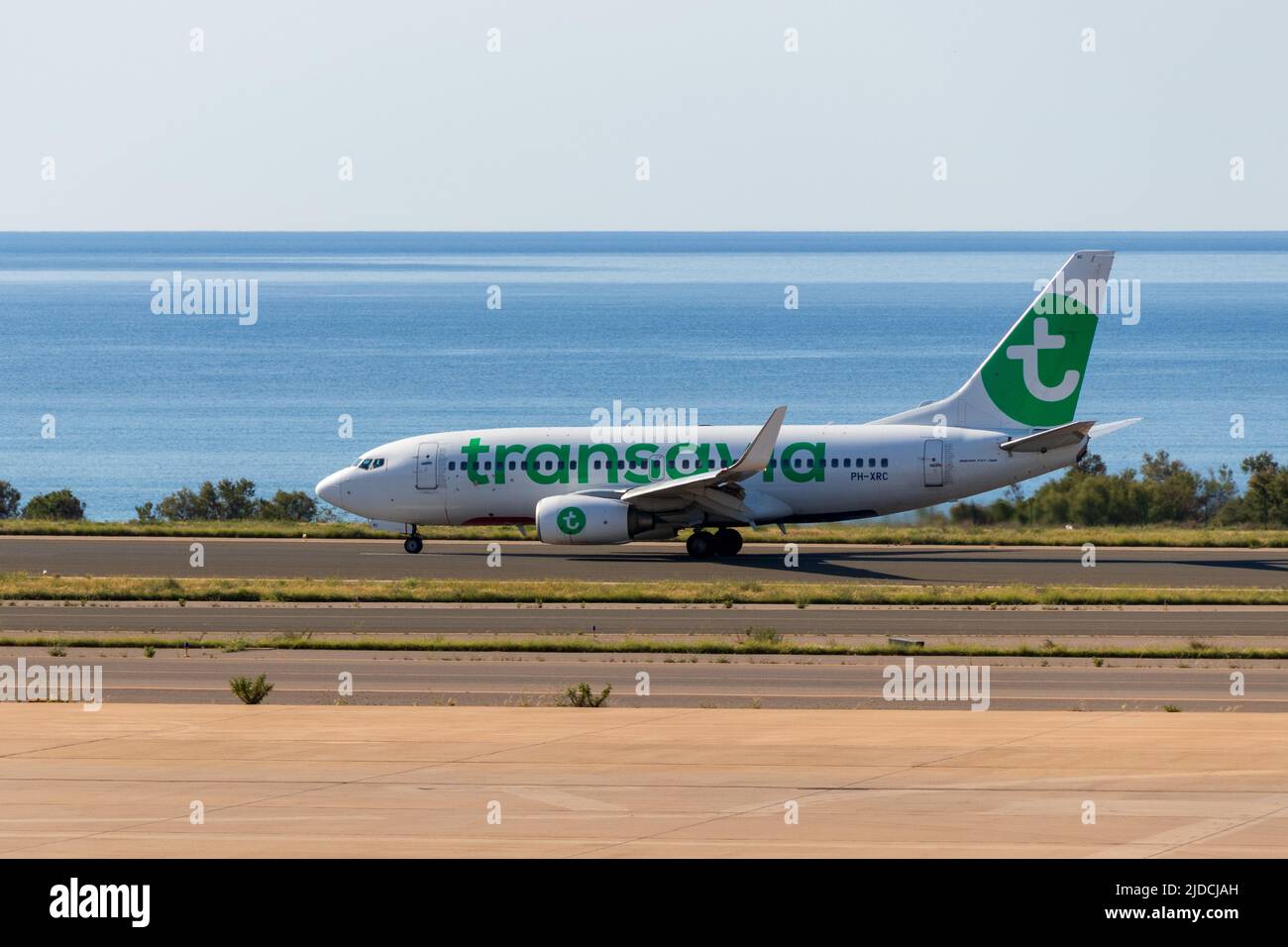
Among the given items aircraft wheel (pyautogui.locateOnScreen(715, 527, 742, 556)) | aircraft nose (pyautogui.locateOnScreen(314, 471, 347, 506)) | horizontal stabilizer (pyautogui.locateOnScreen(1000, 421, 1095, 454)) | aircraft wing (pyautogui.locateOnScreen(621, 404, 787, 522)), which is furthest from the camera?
aircraft nose (pyautogui.locateOnScreen(314, 471, 347, 506))

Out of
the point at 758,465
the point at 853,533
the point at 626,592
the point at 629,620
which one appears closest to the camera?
the point at 629,620

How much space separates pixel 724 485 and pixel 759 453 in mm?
Answer: 1744

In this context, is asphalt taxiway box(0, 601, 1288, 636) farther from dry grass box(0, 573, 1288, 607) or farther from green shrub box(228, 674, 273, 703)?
green shrub box(228, 674, 273, 703)

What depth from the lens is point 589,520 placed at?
52125mm

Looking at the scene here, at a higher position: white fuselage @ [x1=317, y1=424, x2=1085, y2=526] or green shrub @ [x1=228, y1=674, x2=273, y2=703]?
white fuselage @ [x1=317, y1=424, x2=1085, y2=526]

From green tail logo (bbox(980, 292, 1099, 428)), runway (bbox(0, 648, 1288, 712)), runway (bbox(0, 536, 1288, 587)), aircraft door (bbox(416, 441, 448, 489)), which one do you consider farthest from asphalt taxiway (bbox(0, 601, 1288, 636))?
green tail logo (bbox(980, 292, 1099, 428))

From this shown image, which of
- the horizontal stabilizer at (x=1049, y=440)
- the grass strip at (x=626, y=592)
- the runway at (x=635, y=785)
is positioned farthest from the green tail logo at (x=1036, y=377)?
the runway at (x=635, y=785)

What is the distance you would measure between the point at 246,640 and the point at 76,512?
147ft

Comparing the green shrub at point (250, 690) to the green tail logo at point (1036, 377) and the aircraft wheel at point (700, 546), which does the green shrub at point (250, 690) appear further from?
the green tail logo at point (1036, 377)

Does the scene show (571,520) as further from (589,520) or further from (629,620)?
(629,620)

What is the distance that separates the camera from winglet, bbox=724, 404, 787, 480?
4981 cm

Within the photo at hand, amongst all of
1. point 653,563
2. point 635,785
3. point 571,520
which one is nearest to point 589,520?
point 571,520

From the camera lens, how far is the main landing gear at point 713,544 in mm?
53438
